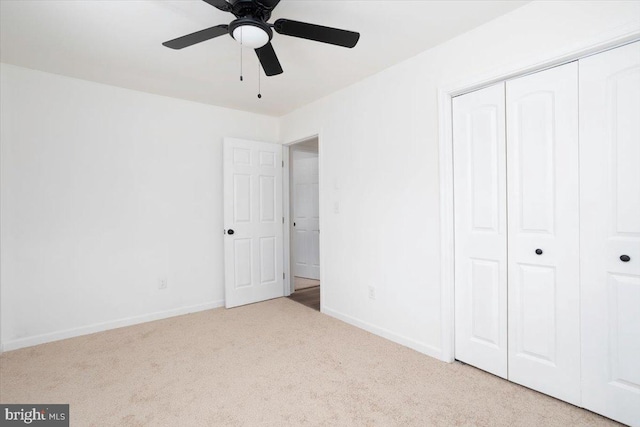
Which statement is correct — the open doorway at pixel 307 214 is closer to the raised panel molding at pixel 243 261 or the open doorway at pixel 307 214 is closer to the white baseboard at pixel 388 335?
the raised panel molding at pixel 243 261

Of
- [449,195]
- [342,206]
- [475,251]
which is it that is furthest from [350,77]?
[475,251]

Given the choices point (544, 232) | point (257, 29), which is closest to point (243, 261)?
point (257, 29)

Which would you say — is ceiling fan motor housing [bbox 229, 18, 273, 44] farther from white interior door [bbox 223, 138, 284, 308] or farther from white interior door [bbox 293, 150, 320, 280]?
white interior door [bbox 293, 150, 320, 280]

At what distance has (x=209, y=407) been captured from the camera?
75.5 inches

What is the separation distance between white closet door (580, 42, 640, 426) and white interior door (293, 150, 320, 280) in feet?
13.3

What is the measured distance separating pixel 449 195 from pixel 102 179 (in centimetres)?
333

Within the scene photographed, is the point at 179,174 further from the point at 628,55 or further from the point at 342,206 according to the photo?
the point at 628,55

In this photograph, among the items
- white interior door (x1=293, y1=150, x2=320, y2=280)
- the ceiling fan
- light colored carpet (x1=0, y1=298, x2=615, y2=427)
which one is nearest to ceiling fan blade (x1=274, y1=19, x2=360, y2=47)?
the ceiling fan

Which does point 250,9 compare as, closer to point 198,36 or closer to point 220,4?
point 220,4

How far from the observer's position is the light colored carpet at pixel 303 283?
4.98 m

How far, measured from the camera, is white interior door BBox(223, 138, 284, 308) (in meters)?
3.88

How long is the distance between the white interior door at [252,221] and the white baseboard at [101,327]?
1.23 ft

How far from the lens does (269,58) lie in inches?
81.0

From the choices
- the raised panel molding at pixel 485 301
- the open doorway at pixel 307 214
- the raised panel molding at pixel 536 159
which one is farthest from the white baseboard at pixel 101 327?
the raised panel molding at pixel 536 159
